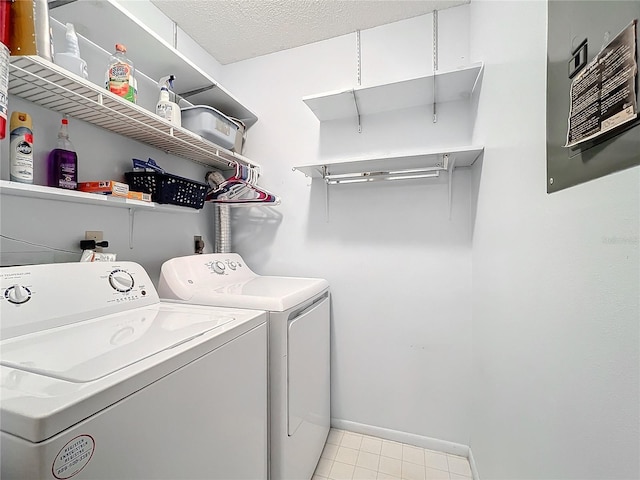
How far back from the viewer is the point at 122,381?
1.89 feet

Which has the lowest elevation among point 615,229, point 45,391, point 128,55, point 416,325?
point 416,325

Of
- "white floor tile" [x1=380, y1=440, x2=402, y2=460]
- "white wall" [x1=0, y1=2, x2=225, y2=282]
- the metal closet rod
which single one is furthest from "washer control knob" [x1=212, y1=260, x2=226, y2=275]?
"white floor tile" [x1=380, y1=440, x2=402, y2=460]

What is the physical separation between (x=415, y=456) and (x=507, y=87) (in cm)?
207

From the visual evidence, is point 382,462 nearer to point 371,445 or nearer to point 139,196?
point 371,445

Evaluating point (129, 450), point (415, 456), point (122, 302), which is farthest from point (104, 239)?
point (415, 456)

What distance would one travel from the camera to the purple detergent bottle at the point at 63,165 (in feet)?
3.63

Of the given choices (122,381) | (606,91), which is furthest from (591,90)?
(122,381)

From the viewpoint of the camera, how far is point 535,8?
0.78m

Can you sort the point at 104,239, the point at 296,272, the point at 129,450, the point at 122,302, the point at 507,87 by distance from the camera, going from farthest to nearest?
1. the point at 296,272
2. the point at 104,239
3. the point at 122,302
4. the point at 507,87
5. the point at 129,450

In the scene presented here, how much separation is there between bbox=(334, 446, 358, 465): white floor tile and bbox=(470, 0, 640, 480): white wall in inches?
28.2

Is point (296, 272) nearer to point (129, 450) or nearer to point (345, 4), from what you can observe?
point (129, 450)

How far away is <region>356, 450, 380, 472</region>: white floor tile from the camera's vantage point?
5.37 feet

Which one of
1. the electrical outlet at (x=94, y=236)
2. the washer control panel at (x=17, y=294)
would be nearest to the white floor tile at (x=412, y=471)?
the washer control panel at (x=17, y=294)

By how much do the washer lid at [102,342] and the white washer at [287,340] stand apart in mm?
230
